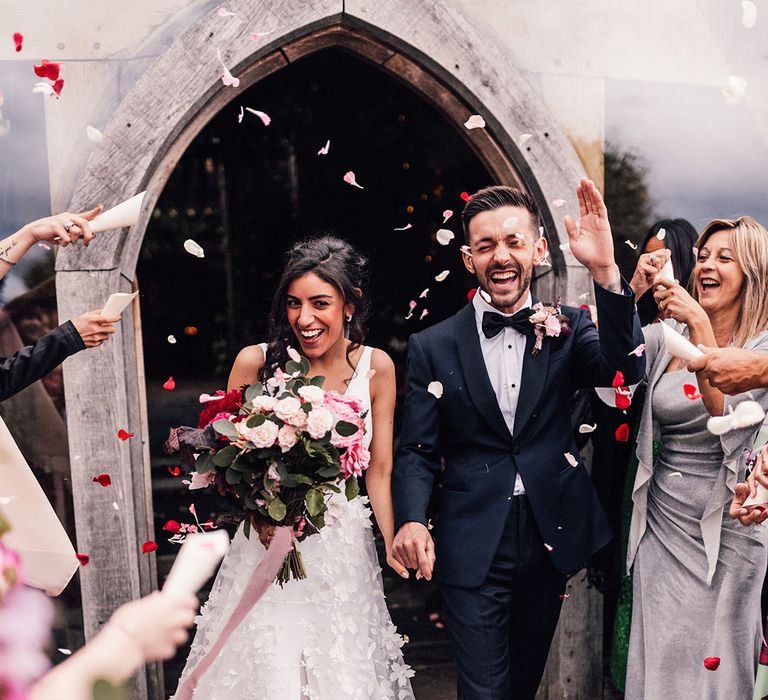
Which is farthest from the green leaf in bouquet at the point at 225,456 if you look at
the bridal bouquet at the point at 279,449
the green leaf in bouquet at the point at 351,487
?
the green leaf in bouquet at the point at 351,487

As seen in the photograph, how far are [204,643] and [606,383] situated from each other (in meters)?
1.66

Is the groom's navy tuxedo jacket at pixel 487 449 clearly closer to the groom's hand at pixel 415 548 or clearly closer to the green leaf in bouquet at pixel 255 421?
the groom's hand at pixel 415 548

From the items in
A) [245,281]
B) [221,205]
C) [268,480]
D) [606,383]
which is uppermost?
[221,205]

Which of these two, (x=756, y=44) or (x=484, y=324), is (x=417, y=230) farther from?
(x=484, y=324)

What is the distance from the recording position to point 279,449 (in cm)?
262

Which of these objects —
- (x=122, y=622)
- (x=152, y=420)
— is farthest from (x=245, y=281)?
(x=122, y=622)

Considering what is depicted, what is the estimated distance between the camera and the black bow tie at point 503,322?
2881mm

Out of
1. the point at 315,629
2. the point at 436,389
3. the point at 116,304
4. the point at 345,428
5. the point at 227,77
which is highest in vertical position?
the point at 227,77

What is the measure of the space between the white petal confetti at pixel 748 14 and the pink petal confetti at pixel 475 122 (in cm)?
135

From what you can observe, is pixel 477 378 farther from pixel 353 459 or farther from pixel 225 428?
pixel 225 428

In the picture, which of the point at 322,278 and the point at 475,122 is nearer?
the point at 322,278

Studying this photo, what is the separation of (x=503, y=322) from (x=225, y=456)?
3.35 ft

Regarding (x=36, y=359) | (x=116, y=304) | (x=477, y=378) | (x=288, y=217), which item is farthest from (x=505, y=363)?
(x=288, y=217)

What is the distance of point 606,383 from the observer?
282 centimetres
